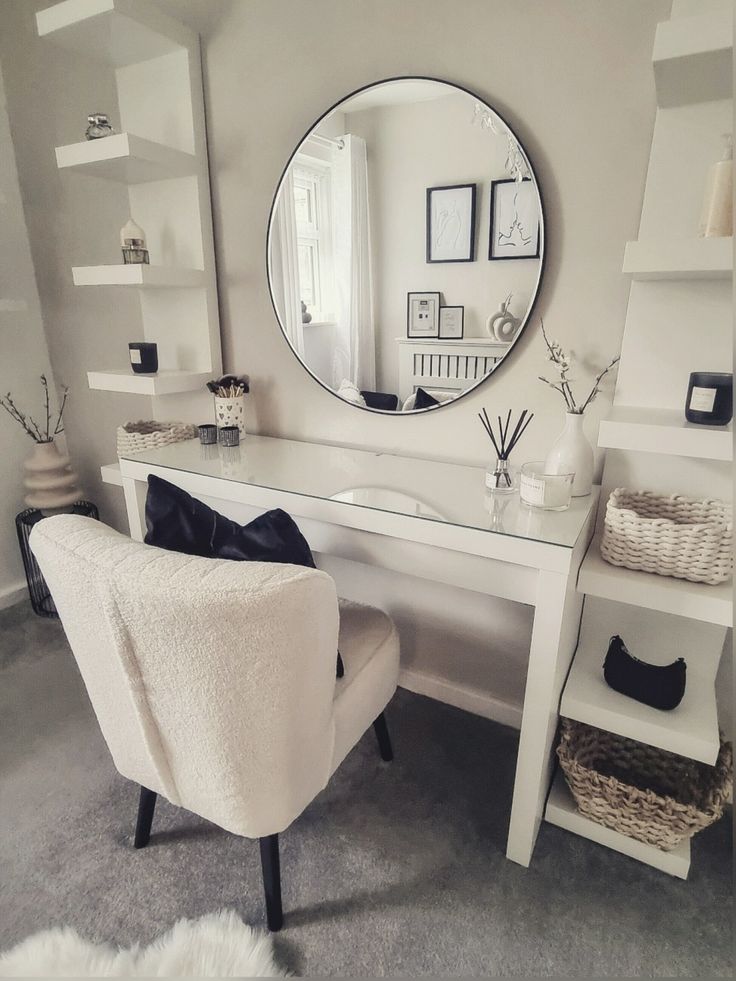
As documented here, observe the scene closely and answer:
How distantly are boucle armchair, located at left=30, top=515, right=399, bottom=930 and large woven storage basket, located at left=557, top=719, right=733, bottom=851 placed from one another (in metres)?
0.62

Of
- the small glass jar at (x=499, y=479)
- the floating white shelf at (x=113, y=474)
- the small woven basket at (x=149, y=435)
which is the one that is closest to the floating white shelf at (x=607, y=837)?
the small glass jar at (x=499, y=479)

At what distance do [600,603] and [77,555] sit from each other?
1189 millimetres

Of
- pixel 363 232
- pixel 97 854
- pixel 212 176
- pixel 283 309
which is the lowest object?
pixel 97 854

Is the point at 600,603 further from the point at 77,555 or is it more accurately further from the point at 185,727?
the point at 77,555

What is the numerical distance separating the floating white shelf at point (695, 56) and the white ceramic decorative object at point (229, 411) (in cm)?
131

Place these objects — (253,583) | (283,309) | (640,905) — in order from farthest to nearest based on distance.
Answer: (283,309), (640,905), (253,583)

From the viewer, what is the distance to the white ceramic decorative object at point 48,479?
7.16 ft

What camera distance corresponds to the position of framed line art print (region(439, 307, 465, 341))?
1.43 metres

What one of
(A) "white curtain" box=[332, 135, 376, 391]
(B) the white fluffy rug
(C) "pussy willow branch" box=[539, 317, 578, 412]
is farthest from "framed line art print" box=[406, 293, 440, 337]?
(B) the white fluffy rug

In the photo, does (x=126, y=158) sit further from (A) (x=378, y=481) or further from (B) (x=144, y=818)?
(B) (x=144, y=818)

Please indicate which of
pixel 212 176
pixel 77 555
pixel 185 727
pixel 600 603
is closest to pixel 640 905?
pixel 600 603

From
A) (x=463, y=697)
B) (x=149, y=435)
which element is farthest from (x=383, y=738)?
(x=149, y=435)

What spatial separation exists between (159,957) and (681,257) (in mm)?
1638

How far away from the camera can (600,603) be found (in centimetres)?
138
